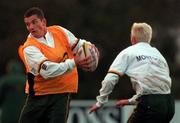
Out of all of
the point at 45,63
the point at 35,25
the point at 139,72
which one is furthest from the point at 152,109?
the point at 35,25

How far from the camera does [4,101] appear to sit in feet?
52.5

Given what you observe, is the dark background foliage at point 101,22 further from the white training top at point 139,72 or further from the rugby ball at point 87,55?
the white training top at point 139,72

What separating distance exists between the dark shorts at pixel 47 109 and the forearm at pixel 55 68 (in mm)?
390

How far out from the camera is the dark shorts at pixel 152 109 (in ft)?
35.4

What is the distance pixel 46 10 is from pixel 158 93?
21.2 metres

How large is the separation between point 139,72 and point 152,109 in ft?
1.58

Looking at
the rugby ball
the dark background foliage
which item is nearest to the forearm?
the rugby ball

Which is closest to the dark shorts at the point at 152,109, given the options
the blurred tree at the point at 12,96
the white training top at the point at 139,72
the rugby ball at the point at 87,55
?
the white training top at the point at 139,72

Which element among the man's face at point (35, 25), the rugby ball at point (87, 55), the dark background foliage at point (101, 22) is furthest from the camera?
the dark background foliage at point (101, 22)

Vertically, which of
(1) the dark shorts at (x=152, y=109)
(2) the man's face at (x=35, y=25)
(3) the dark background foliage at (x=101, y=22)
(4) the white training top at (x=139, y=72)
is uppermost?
(2) the man's face at (x=35, y=25)

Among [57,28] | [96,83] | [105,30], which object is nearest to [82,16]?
[105,30]

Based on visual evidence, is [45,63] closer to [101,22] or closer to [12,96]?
[12,96]

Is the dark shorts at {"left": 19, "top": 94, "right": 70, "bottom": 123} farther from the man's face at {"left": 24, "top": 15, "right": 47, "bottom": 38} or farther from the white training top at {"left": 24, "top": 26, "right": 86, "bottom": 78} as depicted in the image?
the man's face at {"left": 24, "top": 15, "right": 47, "bottom": 38}

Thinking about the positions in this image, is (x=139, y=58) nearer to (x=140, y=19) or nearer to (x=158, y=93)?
(x=158, y=93)
